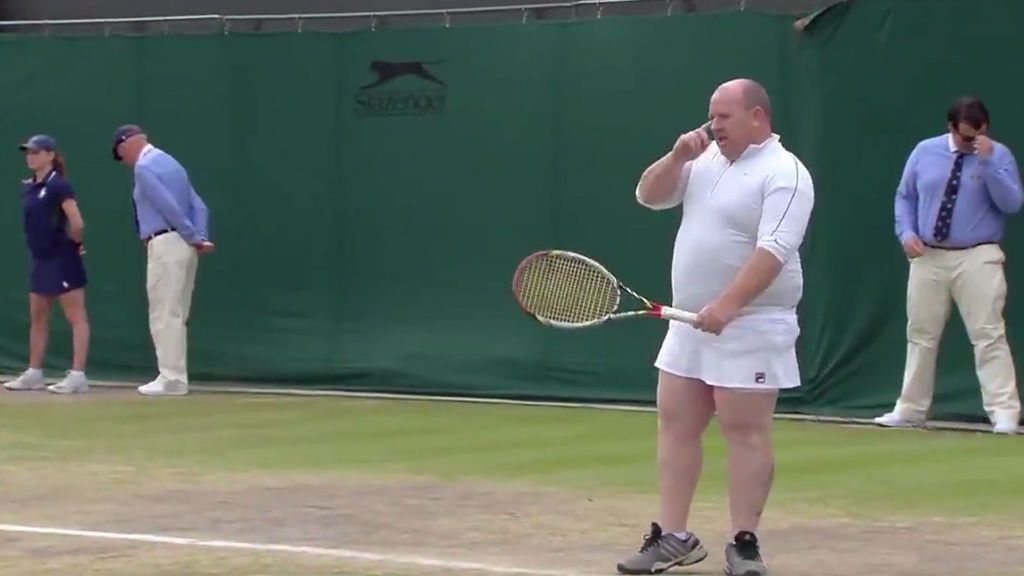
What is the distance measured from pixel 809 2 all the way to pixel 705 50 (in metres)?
1.37

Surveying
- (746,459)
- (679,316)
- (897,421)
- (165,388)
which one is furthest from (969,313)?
(165,388)

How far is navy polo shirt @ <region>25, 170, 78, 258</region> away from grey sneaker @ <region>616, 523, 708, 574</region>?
790 centimetres

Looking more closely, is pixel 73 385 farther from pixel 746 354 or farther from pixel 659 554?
pixel 746 354

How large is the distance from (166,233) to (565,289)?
6.84m

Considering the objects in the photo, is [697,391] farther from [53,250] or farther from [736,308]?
[53,250]

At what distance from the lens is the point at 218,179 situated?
14922mm

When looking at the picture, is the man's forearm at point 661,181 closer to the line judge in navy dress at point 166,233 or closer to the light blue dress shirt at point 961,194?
the light blue dress shirt at point 961,194

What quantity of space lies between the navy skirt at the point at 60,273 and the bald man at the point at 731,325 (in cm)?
784

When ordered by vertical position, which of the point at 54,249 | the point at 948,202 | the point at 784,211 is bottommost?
the point at 54,249

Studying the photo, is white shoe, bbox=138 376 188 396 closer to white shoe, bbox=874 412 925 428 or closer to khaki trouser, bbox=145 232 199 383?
khaki trouser, bbox=145 232 199 383

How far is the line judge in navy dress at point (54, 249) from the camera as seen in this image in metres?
14.1

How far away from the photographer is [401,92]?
14219mm

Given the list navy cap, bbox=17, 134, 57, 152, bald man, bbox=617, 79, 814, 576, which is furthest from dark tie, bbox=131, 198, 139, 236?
bald man, bbox=617, 79, 814, 576

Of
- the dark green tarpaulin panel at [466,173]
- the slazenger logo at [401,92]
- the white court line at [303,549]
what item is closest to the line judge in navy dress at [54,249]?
the dark green tarpaulin panel at [466,173]
